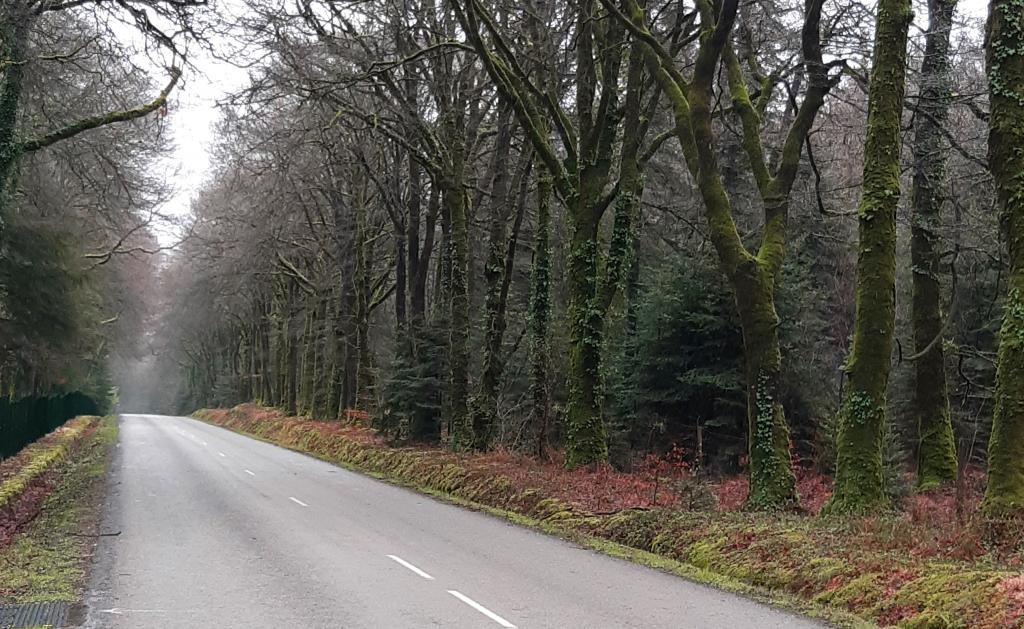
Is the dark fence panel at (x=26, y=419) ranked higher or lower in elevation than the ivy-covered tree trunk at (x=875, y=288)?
lower

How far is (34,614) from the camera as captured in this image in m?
8.29

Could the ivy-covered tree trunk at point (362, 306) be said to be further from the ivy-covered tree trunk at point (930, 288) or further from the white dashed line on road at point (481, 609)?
the white dashed line on road at point (481, 609)

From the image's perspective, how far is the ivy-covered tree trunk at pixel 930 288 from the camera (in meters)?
16.4

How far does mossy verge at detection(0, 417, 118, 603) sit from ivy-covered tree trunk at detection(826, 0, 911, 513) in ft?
32.5

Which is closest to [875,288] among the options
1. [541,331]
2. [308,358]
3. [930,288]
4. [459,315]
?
[930,288]

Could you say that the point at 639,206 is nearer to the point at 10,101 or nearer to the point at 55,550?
the point at 10,101

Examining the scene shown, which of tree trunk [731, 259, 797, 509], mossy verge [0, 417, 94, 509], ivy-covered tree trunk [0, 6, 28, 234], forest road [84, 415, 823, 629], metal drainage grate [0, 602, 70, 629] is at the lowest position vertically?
mossy verge [0, 417, 94, 509]

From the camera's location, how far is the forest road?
8.19 m

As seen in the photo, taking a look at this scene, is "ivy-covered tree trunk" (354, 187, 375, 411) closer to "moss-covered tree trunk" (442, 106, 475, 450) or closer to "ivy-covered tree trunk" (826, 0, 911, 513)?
"moss-covered tree trunk" (442, 106, 475, 450)

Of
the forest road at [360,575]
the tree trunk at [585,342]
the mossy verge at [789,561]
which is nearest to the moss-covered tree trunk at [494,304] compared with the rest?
the tree trunk at [585,342]

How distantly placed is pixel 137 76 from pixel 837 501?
55.0 ft

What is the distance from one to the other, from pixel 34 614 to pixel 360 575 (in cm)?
338

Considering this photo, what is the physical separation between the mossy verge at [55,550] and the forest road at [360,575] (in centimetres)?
30

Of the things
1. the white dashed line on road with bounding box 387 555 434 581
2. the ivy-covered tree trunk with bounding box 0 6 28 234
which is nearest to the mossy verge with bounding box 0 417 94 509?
the ivy-covered tree trunk with bounding box 0 6 28 234
